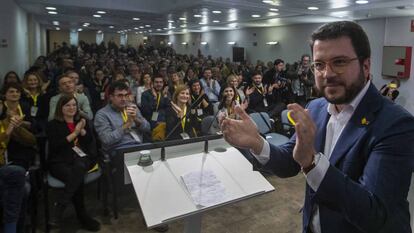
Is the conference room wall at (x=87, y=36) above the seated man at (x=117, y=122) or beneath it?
above

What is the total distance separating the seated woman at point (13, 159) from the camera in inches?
92.5

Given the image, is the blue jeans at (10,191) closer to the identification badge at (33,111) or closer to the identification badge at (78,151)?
the identification badge at (78,151)

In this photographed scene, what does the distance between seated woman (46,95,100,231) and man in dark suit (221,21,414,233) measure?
6.60ft

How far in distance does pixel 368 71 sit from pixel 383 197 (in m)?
0.40

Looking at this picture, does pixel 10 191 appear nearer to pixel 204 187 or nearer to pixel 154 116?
pixel 204 187

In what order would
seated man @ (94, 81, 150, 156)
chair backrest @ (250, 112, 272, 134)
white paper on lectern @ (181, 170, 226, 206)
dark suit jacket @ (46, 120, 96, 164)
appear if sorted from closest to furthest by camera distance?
white paper on lectern @ (181, 170, 226, 206) → dark suit jacket @ (46, 120, 96, 164) → seated man @ (94, 81, 150, 156) → chair backrest @ (250, 112, 272, 134)

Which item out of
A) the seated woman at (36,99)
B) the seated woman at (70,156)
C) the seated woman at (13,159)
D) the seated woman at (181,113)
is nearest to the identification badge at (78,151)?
the seated woman at (70,156)

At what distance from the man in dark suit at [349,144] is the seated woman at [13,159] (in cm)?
196

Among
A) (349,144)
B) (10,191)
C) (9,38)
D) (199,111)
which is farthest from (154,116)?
(9,38)

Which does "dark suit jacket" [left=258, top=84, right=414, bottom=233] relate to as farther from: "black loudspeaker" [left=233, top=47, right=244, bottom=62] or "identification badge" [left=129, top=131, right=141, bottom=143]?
"black loudspeaker" [left=233, top=47, right=244, bottom=62]

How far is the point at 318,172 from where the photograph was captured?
0.86 meters

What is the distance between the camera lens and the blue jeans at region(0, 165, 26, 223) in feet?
7.68

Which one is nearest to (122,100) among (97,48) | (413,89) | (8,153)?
(8,153)

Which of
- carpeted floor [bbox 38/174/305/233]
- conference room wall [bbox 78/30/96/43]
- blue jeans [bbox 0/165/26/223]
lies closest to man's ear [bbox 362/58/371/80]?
carpeted floor [bbox 38/174/305/233]
